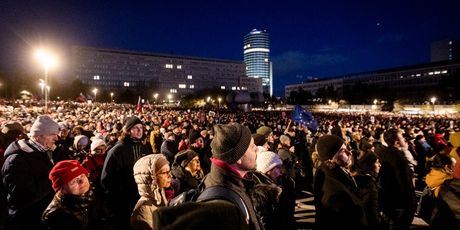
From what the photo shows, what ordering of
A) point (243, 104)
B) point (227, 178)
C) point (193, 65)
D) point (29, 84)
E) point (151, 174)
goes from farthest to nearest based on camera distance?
1. point (193, 65)
2. point (29, 84)
3. point (243, 104)
4. point (151, 174)
5. point (227, 178)

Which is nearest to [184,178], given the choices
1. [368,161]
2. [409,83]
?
[368,161]

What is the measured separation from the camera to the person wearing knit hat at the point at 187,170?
4.81 meters

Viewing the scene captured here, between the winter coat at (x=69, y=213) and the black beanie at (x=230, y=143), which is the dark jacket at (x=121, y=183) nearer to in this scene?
the winter coat at (x=69, y=213)

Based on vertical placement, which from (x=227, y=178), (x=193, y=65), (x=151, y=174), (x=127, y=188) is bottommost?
(x=127, y=188)

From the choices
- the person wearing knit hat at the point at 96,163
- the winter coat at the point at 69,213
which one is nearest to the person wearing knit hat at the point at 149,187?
the winter coat at the point at 69,213

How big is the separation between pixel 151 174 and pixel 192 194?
1473 millimetres

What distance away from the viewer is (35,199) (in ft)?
11.9

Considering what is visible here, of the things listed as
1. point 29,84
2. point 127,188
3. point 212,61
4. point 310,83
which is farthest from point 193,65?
point 127,188

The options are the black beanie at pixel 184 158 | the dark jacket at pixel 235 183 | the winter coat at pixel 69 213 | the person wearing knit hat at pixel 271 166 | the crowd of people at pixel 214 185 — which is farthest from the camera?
the black beanie at pixel 184 158

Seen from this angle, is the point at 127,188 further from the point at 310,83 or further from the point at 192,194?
the point at 310,83

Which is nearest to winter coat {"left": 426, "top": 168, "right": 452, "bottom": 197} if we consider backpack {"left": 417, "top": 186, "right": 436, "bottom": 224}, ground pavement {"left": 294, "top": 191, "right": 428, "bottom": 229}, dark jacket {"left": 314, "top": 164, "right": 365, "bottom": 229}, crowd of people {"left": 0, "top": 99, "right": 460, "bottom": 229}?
crowd of people {"left": 0, "top": 99, "right": 460, "bottom": 229}

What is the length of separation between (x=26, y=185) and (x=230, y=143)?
102 inches

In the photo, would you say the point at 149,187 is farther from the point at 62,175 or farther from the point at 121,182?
the point at 121,182

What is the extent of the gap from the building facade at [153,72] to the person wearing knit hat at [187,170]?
12815 cm
